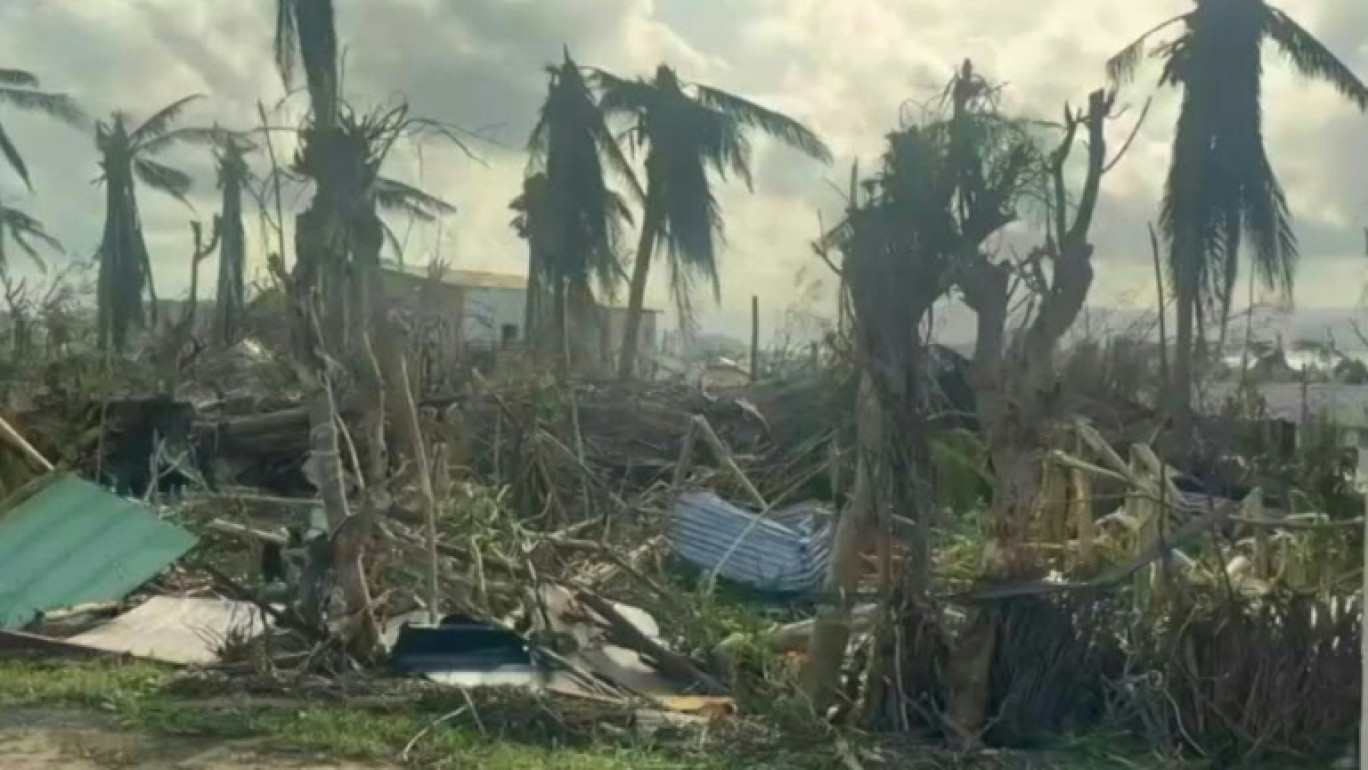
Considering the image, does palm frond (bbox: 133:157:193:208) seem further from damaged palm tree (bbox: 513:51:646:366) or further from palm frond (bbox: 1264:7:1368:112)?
palm frond (bbox: 1264:7:1368:112)

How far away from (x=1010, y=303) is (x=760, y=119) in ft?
71.4

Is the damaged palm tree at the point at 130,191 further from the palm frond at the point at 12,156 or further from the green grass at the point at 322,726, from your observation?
the green grass at the point at 322,726

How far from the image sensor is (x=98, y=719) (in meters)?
7.61

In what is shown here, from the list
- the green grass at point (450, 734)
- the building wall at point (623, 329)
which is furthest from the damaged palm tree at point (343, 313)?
the building wall at point (623, 329)

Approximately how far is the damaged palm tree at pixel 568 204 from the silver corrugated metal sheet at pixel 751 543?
15627 millimetres

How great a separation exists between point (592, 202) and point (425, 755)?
21789 mm

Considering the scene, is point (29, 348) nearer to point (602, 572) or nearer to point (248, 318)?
point (248, 318)

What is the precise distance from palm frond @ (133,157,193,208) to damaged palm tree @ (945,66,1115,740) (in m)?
33.1

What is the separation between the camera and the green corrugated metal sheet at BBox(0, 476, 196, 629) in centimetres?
1008

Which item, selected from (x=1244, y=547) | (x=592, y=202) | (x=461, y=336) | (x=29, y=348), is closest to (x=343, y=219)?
(x=1244, y=547)

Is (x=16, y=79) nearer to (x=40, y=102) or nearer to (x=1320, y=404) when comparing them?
(x=40, y=102)

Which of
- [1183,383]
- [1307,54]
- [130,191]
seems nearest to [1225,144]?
[1307,54]

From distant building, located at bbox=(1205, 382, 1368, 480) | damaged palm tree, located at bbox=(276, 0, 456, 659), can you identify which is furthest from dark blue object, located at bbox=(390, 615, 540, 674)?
distant building, located at bbox=(1205, 382, 1368, 480)

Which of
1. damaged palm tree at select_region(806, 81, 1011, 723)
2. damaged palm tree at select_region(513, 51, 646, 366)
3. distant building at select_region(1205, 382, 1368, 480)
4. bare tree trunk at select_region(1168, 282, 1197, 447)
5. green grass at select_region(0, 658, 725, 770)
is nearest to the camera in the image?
distant building at select_region(1205, 382, 1368, 480)
